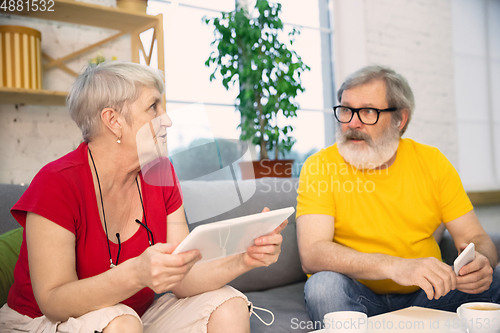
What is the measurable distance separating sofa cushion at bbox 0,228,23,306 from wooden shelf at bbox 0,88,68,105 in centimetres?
74

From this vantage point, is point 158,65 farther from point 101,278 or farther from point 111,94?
point 101,278

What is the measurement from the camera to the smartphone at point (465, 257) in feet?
3.12

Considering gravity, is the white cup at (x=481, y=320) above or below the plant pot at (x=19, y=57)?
below

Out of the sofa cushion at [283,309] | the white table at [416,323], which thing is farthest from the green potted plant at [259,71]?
the white table at [416,323]

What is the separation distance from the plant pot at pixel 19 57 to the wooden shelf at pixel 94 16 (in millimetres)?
169

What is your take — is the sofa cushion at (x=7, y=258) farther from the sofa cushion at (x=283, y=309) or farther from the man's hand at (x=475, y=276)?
the man's hand at (x=475, y=276)

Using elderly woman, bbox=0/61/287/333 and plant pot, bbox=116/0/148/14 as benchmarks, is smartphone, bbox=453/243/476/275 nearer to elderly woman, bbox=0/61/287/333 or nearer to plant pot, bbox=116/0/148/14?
elderly woman, bbox=0/61/287/333

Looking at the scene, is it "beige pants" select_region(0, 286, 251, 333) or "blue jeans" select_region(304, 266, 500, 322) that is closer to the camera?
"beige pants" select_region(0, 286, 251, 333)

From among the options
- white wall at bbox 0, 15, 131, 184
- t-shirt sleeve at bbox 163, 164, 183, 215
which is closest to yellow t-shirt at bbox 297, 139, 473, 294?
t-shirt sleeve at bbox 163, 164, 183, 215

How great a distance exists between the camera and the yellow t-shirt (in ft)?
4.45

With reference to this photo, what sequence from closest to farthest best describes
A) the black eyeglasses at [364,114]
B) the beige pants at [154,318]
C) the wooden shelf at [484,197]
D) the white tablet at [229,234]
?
the white tablet at [229,234] < the beige pants at [154,318] < the black eyeglasses at [364,114] < the wooden shelf at [484,197]

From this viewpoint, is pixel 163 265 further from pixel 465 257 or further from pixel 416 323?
pixel 465 257

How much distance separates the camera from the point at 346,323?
73 cm

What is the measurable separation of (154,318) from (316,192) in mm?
636
